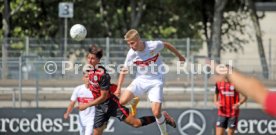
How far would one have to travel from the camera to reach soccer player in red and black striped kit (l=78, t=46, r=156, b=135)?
10.4 meters

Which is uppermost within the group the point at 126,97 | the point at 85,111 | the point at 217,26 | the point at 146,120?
the point at 217,26

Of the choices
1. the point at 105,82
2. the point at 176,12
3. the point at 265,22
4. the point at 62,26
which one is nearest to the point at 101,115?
the point at 105,82

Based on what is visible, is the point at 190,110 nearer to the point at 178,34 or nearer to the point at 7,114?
the point at 7,114

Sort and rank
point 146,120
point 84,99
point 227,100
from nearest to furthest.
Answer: point 146,120
point 84,99
point 227,100

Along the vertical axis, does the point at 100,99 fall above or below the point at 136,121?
above

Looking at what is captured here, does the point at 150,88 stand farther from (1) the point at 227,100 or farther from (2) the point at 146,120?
(1) the point at 227,100

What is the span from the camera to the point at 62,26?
3553 centimetres

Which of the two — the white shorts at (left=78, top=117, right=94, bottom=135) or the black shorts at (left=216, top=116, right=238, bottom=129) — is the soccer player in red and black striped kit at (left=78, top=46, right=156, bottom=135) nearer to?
the white shorts at (left=78, top=117, right=94, bottom=135)

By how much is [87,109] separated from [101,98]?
186 cm

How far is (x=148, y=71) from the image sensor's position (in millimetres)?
11711

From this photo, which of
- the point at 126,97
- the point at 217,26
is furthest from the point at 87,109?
the point at 217,26

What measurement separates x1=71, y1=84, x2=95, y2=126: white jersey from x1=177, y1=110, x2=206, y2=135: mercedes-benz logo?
13.8 ft

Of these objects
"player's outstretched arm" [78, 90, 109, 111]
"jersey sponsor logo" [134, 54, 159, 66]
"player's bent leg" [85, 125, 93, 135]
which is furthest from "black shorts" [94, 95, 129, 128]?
"jersey sponsor logo" [134, 54, 159, 66]

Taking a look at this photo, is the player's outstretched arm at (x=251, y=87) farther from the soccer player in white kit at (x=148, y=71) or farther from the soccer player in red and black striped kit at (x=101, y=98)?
the soccer player in white kit at (x=148, y=71)
